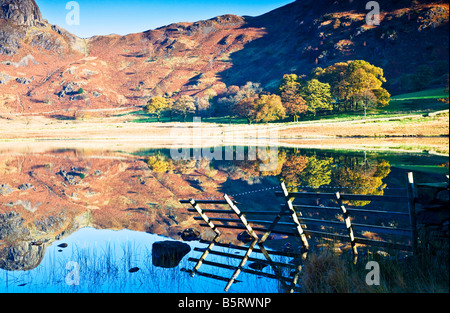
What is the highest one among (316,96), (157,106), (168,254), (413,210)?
(157,106)

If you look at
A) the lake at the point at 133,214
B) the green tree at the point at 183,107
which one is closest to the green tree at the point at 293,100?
the green tree at the point at 183,107

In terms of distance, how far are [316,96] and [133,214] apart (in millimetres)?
77622

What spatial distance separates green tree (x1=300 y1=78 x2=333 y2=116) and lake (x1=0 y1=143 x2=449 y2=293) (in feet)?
187

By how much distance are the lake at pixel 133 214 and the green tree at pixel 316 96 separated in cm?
5692

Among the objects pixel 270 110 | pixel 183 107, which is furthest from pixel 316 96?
pixel 183 107

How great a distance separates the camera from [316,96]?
8556cm

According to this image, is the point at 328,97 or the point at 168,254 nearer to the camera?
the point at 168,254

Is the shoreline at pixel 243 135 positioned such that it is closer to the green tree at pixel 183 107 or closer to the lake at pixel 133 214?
the lake at pixel 133 214

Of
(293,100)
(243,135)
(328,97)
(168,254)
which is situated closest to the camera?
(168,254)

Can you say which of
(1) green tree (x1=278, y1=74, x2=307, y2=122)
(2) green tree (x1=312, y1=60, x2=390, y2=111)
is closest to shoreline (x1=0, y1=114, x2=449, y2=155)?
(1) green tree (x1=278, y1=74, x2=307, y2=122)

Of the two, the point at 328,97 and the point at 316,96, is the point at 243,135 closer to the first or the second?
the point at 316,96

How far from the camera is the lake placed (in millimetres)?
8125

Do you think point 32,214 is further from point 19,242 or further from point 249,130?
point 249,130

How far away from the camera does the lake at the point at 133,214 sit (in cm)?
812
